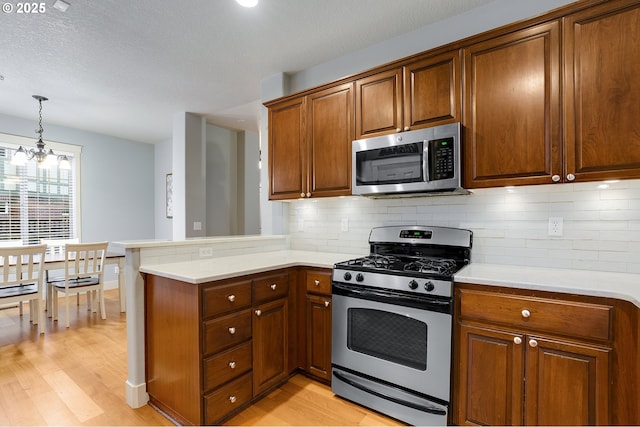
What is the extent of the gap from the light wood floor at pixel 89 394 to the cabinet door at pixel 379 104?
6.41 feet

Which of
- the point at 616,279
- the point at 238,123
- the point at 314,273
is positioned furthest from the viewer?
the point at 238,123

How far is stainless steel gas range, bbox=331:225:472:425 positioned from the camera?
5.83ft

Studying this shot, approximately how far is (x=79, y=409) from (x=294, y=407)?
1413mm

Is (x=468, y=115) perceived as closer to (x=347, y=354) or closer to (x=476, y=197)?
(x=476, y=197)

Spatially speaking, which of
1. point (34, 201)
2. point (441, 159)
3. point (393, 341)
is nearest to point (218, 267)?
point (393, 341)

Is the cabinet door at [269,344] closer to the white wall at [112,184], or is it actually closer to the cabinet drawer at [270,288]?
the cabinet drawer at [270,288]

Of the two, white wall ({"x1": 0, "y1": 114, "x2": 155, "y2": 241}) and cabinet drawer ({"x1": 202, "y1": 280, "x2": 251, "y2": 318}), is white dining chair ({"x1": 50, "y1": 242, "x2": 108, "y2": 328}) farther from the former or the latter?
cabinet drawer ({"x1": 202, "y1": 280, "x2": 251, "y2": 318})

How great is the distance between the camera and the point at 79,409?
6.72 feet

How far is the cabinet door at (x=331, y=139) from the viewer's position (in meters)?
2.52

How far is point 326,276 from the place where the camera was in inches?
90.2

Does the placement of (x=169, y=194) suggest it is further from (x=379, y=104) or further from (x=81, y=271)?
(x=379, y=104)

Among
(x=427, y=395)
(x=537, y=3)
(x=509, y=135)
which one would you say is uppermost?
(x=537, y=3)

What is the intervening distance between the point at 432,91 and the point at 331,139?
86 centimetres

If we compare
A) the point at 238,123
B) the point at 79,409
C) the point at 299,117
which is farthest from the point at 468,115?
the point at 238,123
